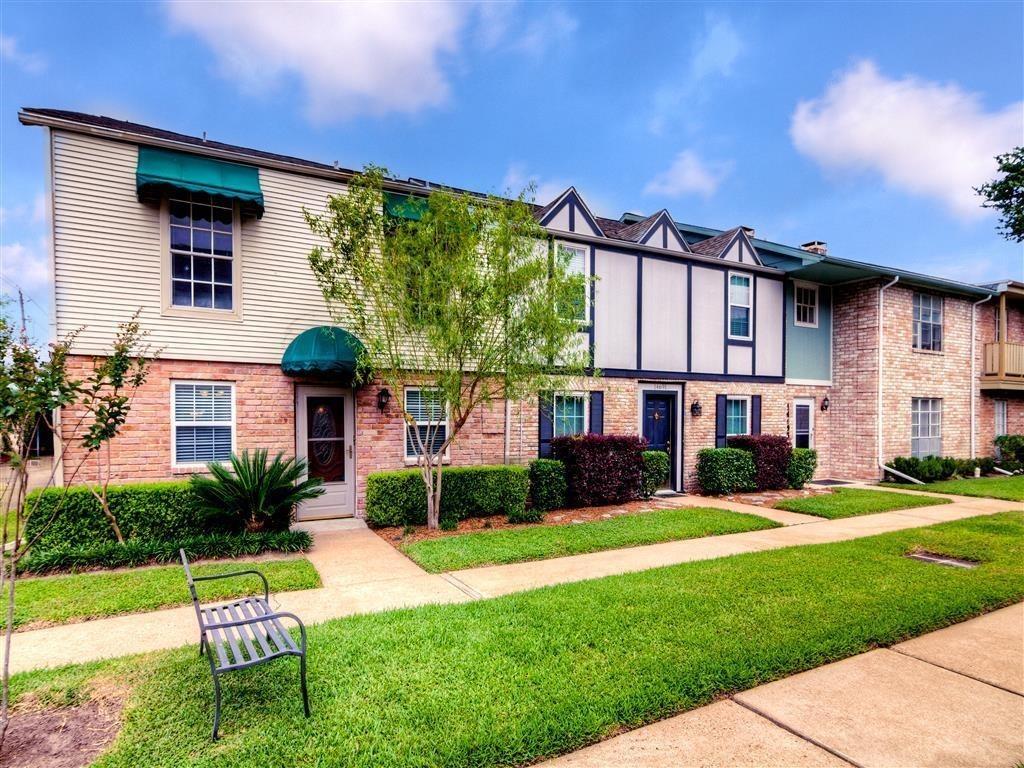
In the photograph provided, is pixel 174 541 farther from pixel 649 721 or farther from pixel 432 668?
pixel 649 721

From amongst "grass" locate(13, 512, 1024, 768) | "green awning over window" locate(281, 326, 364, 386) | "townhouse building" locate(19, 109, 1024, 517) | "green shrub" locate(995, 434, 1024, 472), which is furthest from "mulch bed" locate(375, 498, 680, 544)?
"green shrub" locate(995, 434, 1024, 472)

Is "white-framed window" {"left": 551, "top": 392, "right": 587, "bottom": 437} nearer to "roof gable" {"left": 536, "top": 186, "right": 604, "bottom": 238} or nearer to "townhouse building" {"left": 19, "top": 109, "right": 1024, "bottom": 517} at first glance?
"townhouse building" {"left": 19, "top": 109, "right": 1024, "bottom": 517}

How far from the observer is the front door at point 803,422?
14945mm

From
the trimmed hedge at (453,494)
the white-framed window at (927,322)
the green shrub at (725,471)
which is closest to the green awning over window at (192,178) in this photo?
the trimmed hedge at (453,494)

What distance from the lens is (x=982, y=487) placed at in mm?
13703

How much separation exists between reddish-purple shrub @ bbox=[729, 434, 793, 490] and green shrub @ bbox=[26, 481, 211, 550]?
39.9ft

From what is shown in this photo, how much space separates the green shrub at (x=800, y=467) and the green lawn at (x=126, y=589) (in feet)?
40.9

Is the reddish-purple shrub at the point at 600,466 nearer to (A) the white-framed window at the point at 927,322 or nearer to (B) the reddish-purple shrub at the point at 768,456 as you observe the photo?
(B) the reddish-purple shrub at the point at 768,456

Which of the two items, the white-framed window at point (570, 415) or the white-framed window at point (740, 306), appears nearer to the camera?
the white-framed window at point (570, 415)

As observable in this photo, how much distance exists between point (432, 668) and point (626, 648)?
161 cm

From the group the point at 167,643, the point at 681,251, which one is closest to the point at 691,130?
the point at 681,251

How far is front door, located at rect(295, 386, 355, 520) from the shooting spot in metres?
9.28

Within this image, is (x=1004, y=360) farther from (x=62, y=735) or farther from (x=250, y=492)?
(x=62, y=735)

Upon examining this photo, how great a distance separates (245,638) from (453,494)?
5.97 meters
